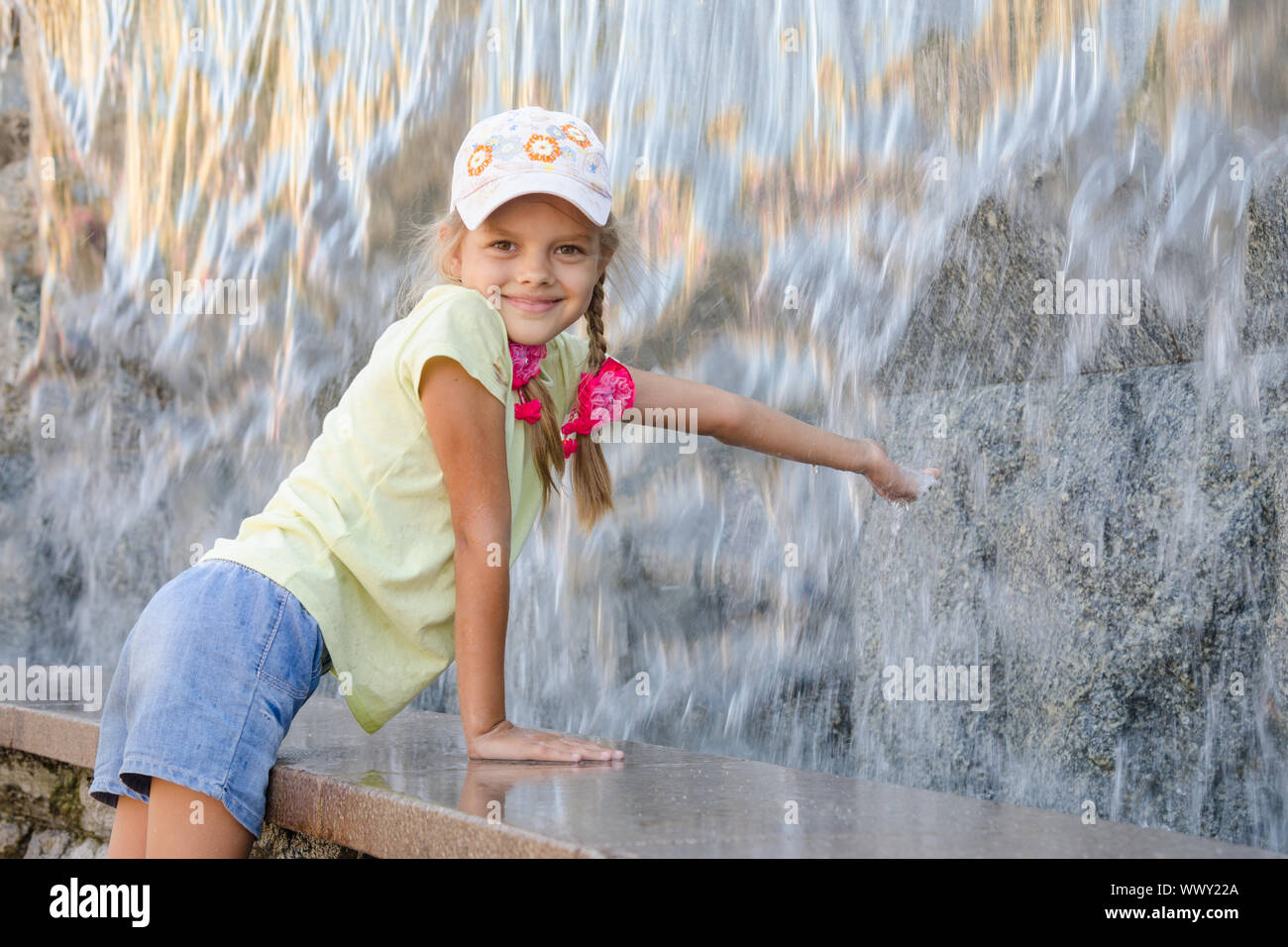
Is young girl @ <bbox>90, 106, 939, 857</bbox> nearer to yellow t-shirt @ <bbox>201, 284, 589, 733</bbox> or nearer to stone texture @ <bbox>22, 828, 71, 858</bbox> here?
yellow t-shirt @ <bbox>201, 284, 589, 733</bbox>

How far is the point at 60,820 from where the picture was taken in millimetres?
4297

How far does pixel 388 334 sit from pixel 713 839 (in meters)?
1.16

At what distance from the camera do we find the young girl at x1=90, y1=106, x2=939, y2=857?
242 cm

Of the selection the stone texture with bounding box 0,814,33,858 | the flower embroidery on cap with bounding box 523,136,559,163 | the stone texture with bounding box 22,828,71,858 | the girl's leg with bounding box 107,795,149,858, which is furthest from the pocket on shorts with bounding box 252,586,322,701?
the stone texture with bounding box 0,814,33,858

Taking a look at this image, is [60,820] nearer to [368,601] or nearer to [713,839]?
[368,601]

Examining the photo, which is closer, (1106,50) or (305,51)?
(1106,50)

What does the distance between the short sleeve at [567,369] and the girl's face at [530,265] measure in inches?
7.9

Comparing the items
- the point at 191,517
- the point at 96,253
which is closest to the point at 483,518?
the point at 191,517

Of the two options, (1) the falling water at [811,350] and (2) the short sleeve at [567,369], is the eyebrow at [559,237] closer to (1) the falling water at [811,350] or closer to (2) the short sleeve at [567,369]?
(2) the short sleeve at [567,369]

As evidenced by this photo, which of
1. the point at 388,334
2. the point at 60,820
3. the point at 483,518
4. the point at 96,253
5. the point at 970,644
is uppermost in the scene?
the point at 96,253

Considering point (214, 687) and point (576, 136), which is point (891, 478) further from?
point (214, 687)

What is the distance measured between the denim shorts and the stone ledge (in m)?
0.14

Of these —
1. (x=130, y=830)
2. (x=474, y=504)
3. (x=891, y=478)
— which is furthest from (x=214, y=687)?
(x=891, y=478)

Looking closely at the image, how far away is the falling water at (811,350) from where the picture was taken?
299 cm
